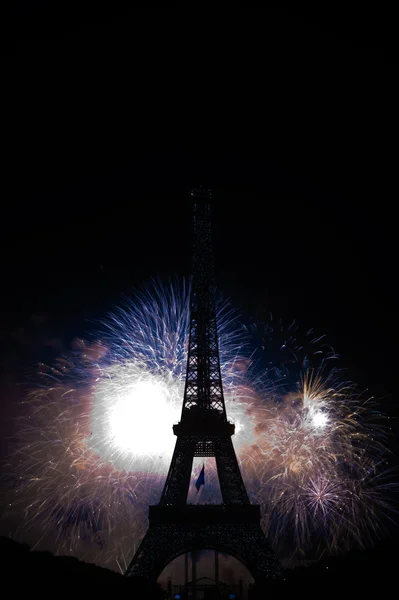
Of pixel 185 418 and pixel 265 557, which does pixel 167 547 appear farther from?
pixel 185 418

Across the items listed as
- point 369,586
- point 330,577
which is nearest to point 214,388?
point 330,577

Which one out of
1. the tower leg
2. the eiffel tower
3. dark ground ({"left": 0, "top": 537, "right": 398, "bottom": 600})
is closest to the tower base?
the eiffel tower

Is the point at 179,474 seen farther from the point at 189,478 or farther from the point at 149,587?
the point at 149,587

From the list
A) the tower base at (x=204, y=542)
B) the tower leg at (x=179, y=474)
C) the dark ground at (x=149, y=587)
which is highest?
the tower leg at (x=179, y=474)

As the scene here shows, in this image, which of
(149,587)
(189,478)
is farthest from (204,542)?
(149,587)

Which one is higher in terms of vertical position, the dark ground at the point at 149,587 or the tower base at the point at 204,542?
the tower base at the point at 204,542

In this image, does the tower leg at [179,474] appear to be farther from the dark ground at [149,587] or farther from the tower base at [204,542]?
the dark ground at [149,587]

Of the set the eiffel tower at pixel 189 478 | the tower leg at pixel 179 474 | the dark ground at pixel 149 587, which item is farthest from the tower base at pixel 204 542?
the dark ground at pixel 149 587

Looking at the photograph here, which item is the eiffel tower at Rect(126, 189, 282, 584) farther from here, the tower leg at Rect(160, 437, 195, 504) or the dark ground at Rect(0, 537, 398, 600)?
the dark ground at Rect(0, 537, 398, 600)
